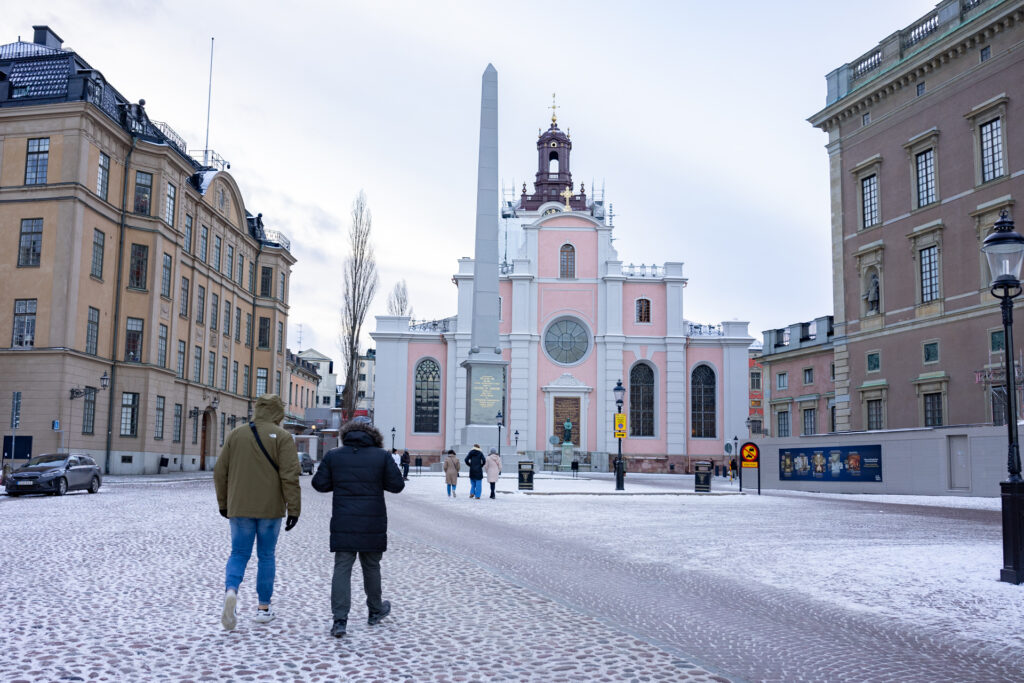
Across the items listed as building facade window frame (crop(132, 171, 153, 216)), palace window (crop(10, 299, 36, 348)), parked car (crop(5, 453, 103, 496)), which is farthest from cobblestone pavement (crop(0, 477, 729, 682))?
building facade window frame (crop(132, 171, 153, 216))

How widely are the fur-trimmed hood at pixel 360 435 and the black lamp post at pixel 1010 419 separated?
259 inches

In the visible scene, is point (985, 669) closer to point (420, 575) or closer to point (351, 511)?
point (351, 511)

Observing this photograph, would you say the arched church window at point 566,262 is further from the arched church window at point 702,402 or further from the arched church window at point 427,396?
the arched church window at point 702,402

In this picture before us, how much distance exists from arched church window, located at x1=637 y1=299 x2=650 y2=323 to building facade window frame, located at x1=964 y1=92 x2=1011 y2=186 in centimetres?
3388

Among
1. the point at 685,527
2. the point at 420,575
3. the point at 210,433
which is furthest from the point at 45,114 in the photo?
the point at 420,575

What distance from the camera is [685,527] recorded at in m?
17.2

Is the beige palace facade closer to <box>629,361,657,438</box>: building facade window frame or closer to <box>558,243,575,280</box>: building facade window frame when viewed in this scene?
<box>629,361,657,438</box>: building facade window frame

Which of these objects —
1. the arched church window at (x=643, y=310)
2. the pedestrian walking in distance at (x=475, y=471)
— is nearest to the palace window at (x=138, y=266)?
the pedestrian walking in distance at (x=475, y=471)

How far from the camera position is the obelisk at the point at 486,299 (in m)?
39.8

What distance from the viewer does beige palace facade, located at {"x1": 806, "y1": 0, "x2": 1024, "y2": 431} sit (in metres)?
30.8

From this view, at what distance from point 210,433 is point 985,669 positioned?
48.5 m

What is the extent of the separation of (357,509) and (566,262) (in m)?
59.1

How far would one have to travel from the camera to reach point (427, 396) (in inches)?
2537

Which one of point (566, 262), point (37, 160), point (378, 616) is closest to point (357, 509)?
point (378, 616)
